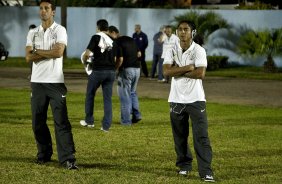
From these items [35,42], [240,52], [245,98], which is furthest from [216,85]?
[35,42]

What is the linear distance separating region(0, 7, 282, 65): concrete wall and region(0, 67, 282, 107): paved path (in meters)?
6.69

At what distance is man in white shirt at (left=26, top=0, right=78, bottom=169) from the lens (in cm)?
1168

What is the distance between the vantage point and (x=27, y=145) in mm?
14031

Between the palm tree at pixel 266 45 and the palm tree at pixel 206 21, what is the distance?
2.05m

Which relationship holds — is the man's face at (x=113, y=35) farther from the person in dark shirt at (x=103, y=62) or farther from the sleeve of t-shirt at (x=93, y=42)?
the sleeve of t-shirt at (x=93, y=42)

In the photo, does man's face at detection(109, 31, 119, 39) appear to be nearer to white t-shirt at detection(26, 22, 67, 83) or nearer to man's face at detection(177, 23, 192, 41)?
white t-shirt at detection(26, 22, 67, 83)

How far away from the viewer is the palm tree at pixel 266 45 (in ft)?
113

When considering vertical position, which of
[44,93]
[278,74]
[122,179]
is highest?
[44,93]

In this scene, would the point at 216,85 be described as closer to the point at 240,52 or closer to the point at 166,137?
the point at 240,52

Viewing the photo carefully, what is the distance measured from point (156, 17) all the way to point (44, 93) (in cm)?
2867

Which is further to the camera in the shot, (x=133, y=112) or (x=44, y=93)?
(x=133, y=112)

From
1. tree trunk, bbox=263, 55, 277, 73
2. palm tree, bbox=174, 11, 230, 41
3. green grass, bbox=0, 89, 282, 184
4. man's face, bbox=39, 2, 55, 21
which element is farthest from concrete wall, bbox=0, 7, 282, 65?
man's face, bbox=39, 2, 55, 21

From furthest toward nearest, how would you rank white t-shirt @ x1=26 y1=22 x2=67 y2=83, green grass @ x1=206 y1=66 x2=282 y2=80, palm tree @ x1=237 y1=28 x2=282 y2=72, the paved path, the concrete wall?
the concrete wall
palm tree @ x1=237 y1=28 x2=282 y2=72
green grass @ x1=206 y1=66 x2=282 y2=80
the paved path
white t-shirt @ x1=26 y1=22 x2=67 y2=83

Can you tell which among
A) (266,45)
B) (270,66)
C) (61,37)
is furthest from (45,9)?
(266,45)
